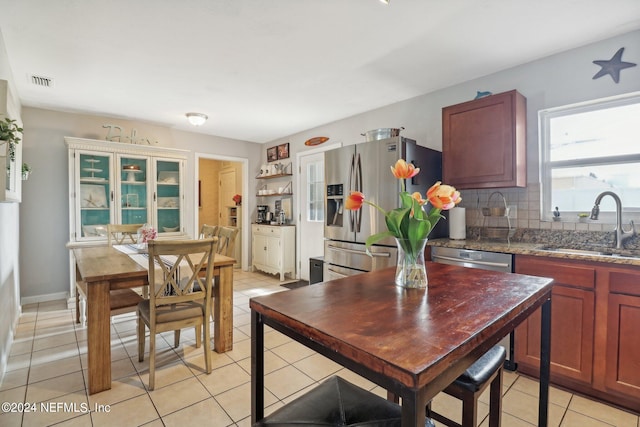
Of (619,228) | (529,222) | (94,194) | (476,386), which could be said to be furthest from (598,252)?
(94,194)

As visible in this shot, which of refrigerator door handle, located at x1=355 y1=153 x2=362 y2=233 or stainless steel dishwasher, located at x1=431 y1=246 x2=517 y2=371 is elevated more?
refrigerator door handle, located at x1=355 y1=153 x2=362 y2=233

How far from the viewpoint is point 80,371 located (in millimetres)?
2225

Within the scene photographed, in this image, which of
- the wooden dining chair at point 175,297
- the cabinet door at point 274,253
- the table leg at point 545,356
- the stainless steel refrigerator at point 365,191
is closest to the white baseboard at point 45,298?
the wooden dining chair at point 175,297

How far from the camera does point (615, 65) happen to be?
2.24 meters

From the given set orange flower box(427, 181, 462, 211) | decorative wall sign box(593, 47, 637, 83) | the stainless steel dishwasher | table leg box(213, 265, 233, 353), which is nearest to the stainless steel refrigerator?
the stainless steel dishwasher

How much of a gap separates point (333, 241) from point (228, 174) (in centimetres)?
385

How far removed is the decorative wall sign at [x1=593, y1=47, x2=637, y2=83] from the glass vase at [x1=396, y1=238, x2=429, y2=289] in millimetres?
2320

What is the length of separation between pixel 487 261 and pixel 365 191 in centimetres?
123

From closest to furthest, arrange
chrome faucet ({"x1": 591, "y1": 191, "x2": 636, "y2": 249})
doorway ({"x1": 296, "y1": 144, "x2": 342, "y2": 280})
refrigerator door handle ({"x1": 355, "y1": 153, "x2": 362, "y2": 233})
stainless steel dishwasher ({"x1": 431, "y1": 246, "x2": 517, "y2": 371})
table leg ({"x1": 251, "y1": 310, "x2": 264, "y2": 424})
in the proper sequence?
1. table leg ({"x1": 251, "y1": 310, "x2": 264, "y2": 424})
2. chrome faucet ({"x1": 591, "y1": 191, "x2": 636, "y2": 249})
3. stainless steel dishwasher ({"x1": 431, "y1": 246, "x2": 517, "y2": 371})
4. refrigerator door handle ({"x1": 355, "y1": 153, "x2": 362, "y2": 233})
5. doorway ({"x1": 296, "y1": 144, "x2": 342, "y2": 280})

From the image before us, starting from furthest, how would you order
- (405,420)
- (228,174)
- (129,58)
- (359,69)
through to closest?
(228,174) < (359,69) < (129,58) < (405,420)

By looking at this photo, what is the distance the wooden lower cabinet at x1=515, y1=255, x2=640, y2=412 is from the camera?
1.76 metres

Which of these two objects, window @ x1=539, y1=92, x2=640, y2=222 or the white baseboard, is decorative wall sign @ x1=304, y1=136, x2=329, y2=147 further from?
the white baseboard

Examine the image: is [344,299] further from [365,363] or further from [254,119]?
[254,119]

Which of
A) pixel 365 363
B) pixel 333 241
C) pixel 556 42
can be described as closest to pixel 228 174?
pixel 333 241
